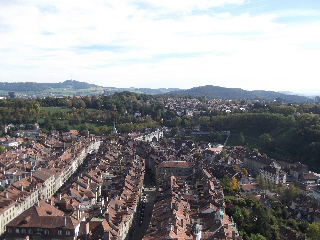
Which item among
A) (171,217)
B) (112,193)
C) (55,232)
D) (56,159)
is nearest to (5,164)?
(56,159)

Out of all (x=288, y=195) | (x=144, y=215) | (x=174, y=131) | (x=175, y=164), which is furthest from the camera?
(x=174, y=131)

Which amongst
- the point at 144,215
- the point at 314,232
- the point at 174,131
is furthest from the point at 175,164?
the point at 174,131

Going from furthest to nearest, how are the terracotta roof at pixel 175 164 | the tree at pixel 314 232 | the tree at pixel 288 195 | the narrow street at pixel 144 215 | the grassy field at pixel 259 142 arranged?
1. the grassy field at pixel 259 142
2. the terracotta roof at pixel 175 164
3. the tree at pixel 288 195
4. the tree at pixel 314 232
5. the narrow street at pixel 144 215

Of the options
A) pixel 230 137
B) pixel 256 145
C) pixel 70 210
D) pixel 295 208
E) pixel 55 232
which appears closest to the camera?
pixel 55 232

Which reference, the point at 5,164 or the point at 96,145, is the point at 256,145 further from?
the point at 5,164

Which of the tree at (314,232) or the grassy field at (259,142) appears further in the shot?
the grassy field at (259,142)

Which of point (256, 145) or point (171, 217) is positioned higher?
point (171, 217)

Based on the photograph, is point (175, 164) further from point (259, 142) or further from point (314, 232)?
point (259, 142)

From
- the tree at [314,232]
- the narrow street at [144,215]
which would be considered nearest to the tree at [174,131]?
the narrow street at [144,215]

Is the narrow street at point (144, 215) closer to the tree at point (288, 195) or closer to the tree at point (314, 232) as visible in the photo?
the tree at point (314, 232)

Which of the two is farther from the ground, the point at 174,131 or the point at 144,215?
the point at 174,131

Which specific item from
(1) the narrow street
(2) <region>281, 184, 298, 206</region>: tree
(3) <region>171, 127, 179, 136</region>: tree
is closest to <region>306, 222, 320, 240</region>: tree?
(2) <region>281, 184, 298, 206</region>: tree
